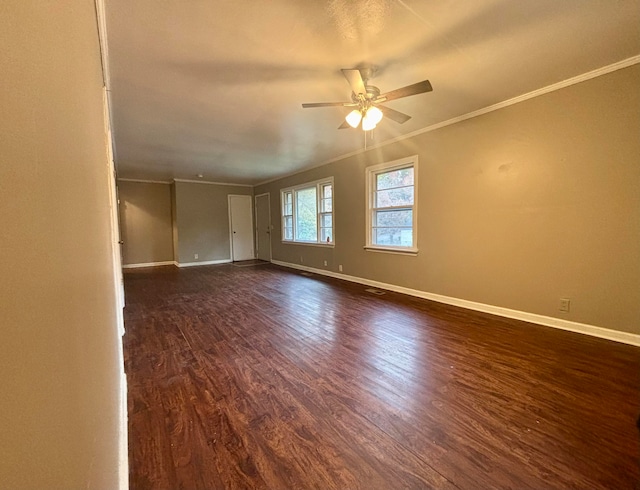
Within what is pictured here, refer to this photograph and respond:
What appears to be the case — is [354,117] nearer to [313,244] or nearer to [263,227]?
[313,244]

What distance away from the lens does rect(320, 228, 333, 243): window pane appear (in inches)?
240

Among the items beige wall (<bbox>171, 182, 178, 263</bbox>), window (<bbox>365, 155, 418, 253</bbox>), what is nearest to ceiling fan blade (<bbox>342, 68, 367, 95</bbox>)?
window (<bbox>365, 155, 418, 253</bbox>)

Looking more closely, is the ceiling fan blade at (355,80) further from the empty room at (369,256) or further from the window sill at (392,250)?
the window sill at (392,250)

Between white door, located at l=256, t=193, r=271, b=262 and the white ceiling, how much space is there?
461 centimetres

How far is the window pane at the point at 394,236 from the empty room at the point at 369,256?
43 millimetres

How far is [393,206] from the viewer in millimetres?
4691

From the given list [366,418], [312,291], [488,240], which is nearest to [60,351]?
[366,418]

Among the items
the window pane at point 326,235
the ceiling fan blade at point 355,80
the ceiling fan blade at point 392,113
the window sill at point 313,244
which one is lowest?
the window sill at point 313,244

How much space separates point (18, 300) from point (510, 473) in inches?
74.9

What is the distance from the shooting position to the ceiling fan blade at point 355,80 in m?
2.25

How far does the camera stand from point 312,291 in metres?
4.84

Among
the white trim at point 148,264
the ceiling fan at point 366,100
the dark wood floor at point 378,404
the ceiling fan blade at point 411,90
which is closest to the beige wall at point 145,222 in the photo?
the white trim at point 148,264

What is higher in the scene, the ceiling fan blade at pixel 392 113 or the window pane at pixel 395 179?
the ceiling fan blade at pixel 392 113

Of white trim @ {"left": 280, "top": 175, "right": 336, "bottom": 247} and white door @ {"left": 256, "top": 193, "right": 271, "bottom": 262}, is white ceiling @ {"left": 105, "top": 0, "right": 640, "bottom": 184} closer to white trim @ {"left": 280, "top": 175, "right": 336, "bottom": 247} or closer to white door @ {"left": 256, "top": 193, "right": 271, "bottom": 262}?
white trim @ {"left": 280, "top": 175, "right": 336, "bottom": 247}
